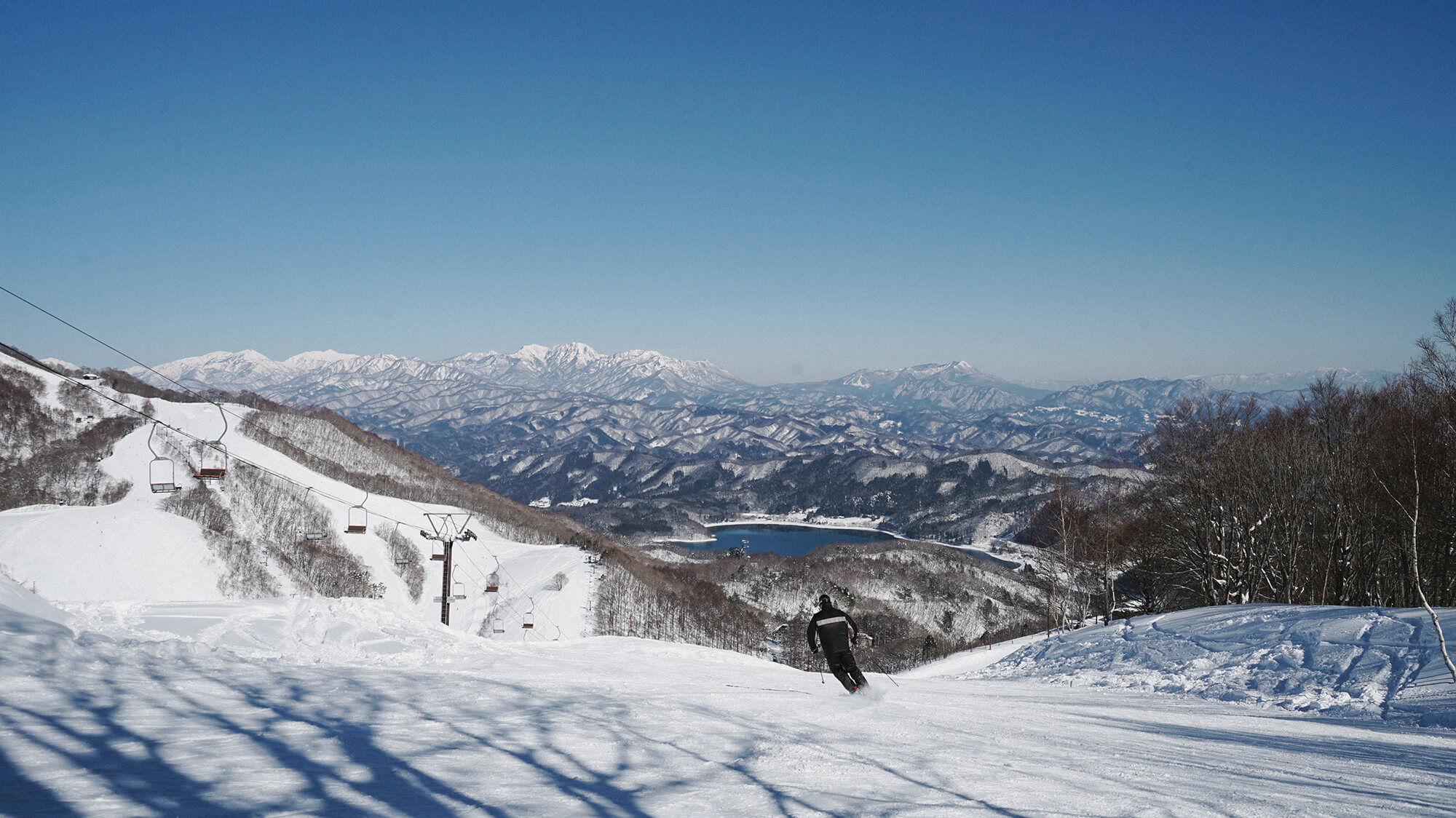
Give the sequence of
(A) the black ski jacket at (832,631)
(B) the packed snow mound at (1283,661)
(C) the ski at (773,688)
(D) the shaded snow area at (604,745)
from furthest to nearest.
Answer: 1. (C) the ski at (773,688)
2. (A) the black ski jacket at (832,631)
3. (B) the packed snow mound at (1283,661)
4. (D) the shaded snow area at (604,745)

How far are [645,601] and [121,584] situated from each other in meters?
64.6

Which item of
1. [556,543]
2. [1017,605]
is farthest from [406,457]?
[1017,605]

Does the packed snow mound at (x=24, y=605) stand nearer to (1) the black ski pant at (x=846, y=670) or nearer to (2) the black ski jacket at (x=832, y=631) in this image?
(2) the black ski jacket at (x=832, y=631)

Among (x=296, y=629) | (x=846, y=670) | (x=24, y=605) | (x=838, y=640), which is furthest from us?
(x=296, y=629)

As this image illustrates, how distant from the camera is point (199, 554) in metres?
77.8

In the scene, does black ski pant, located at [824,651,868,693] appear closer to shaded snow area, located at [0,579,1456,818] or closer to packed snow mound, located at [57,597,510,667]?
shaded snow area, located at [0,579,1456,818]

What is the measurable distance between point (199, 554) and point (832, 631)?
292ft

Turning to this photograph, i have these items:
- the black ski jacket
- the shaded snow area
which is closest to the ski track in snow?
the shaded snow area

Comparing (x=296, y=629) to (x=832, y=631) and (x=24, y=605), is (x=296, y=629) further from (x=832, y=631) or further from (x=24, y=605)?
(x=832, y=631)

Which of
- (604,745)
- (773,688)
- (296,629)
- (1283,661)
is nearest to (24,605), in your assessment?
(296,629)

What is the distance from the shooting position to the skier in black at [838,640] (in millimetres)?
12000

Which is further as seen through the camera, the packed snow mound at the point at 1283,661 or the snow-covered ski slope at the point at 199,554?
the snow-covered ski slope at the point at 199,554

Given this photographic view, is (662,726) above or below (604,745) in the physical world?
below

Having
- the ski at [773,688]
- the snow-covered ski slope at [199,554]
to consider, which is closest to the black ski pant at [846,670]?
Result: the ski at [773,688]
